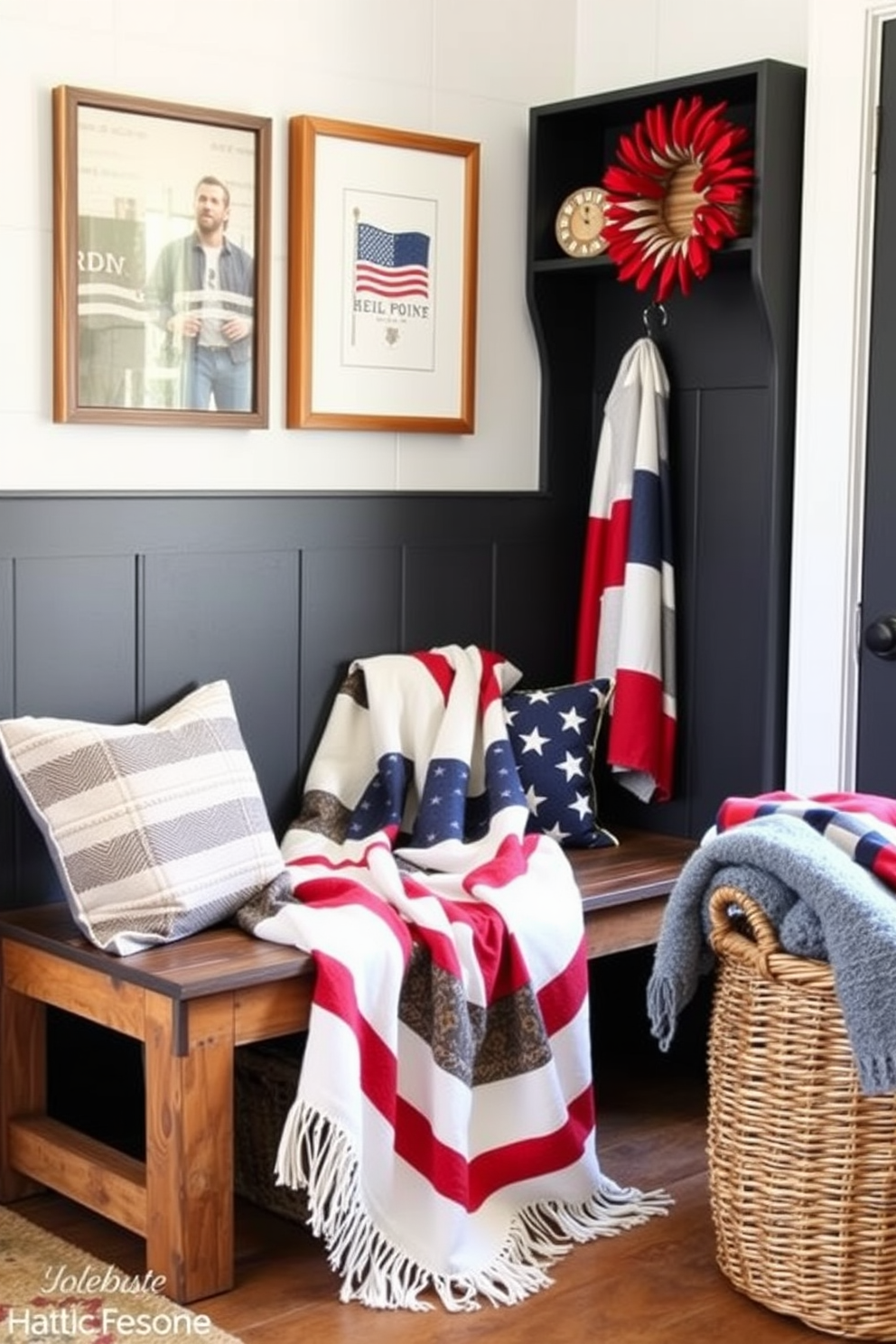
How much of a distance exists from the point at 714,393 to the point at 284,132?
898mm

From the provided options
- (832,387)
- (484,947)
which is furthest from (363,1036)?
(832,387)

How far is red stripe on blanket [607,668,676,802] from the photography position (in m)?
3.54

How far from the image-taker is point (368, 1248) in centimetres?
271

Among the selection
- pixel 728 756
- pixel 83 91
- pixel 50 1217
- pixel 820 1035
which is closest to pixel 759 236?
pixel 728 756

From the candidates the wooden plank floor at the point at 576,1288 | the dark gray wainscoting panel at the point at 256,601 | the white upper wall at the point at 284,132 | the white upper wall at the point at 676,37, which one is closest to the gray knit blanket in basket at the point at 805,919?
the wooden plank floor at the point at 576,1288

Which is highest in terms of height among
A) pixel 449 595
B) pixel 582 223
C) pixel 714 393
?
pixel 582 223

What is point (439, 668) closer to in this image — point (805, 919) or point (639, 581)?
point (639, 581)

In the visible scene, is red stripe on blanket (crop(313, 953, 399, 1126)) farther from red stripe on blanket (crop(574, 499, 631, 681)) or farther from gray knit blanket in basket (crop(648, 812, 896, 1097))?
red stripe on blanket (crop(574, 499, 631, 681))

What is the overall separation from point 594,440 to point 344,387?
0.64 m

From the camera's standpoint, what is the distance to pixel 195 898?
2.84 metres

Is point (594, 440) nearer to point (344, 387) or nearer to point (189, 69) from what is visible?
point (344, 387)

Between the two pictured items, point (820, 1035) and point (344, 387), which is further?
point (344, 387)

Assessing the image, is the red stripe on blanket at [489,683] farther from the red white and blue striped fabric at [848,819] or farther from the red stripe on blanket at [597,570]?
the red white and blue striped fabric at [848,819]

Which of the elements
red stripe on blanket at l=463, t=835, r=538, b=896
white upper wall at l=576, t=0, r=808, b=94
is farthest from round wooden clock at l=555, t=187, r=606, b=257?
red stripe on blanket at l=463, t=835, r=538, b=896
